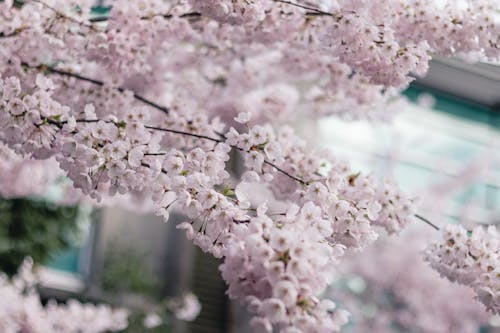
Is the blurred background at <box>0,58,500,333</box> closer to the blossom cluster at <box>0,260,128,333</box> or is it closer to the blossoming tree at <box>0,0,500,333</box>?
the blossom cluster at <box>0,260,128,333</box>

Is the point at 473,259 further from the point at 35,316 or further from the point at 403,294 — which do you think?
the point at 403,294

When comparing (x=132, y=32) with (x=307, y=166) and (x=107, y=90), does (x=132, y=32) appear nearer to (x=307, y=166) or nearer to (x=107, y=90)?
(x=107, y=90)

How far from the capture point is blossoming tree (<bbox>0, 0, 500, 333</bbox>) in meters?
1.58

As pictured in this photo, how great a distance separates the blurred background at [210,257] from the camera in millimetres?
6105

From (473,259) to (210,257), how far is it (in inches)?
212

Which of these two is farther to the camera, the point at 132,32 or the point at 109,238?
the point at 109,238

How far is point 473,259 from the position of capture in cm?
212

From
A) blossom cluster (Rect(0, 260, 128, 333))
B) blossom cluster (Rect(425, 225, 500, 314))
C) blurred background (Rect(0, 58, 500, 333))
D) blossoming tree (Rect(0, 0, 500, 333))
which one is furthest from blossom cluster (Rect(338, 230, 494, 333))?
blossom cluster (Rect(425, 225, 500, 314))

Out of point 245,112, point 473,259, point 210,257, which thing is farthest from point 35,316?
point 210,257

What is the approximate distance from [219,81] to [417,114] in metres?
5.67

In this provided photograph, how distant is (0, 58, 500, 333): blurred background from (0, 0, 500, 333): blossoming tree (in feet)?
6.10

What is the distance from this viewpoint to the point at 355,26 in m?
2.07

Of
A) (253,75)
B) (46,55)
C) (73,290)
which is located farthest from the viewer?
(73,290)

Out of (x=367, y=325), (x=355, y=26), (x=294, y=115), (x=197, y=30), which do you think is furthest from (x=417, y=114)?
(x=355, y=26)
